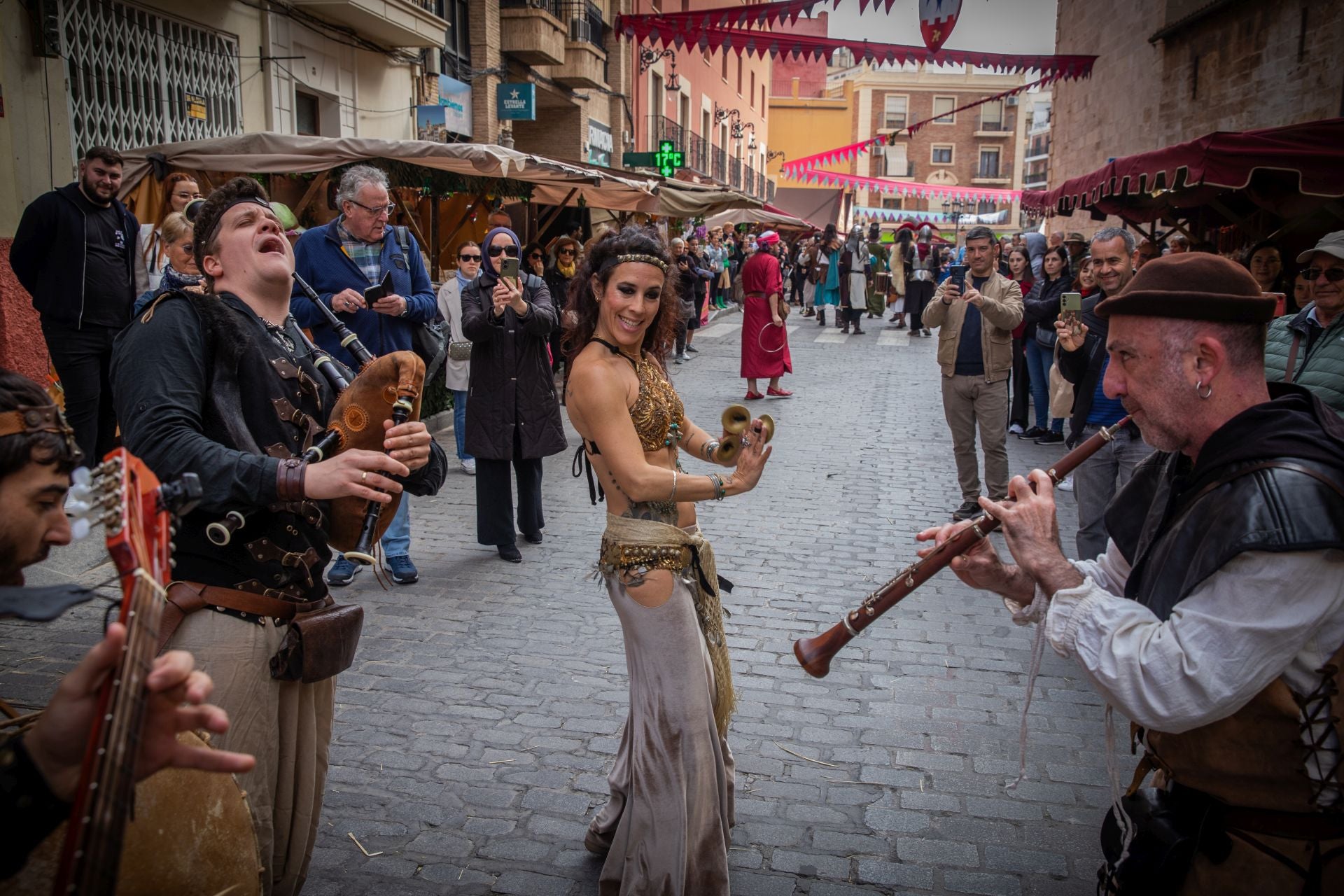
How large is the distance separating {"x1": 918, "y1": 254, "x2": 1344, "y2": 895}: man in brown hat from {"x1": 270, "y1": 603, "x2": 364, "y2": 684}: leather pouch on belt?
1.65 m

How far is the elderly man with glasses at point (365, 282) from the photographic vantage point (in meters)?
5.52

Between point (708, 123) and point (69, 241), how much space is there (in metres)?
32.4

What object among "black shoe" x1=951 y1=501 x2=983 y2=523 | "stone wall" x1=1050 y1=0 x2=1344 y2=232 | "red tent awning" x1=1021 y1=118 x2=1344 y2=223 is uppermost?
"stone wall" x1=1050 y1=0 x2=1344 y2=232

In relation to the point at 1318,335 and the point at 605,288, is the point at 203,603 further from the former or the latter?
the point at 1318,335

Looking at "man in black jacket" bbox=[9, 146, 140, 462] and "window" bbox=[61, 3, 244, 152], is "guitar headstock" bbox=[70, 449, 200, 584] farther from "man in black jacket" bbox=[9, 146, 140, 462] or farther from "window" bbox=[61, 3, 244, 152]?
"window" bbox=[61, 3, 244, 152]

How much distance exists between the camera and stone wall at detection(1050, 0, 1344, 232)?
1095cm

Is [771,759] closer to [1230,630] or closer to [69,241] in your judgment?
[1230,630]

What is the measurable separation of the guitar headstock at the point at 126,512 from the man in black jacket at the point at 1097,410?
15.6ft

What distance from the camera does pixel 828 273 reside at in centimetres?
2270

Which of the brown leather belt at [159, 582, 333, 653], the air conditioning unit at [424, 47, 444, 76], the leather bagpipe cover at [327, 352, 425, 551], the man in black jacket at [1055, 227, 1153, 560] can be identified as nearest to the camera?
the brown leather belt at [159, 582, 333, 653]

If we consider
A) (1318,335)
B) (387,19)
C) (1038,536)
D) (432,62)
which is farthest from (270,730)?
(432,62)

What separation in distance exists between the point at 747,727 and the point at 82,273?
548 cm

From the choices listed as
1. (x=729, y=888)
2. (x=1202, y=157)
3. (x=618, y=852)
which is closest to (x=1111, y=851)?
(x=729, y=888)

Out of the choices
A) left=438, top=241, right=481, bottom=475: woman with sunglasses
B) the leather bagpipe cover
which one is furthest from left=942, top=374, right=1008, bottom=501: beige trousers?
the leather bagpipe cover
